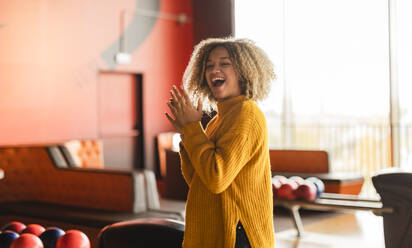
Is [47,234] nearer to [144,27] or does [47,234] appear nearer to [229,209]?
[229,209]

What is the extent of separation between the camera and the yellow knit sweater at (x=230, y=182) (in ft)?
4.31

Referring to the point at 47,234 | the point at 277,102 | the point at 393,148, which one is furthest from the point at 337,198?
the point at 277,102

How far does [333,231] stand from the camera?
5062 millimetres

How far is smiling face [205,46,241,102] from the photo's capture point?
149cm

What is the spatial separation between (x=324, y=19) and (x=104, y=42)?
3523 mm

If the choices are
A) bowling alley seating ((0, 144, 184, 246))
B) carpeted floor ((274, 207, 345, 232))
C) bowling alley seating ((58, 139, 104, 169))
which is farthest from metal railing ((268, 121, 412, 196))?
bowling alley seating ((0, 144, 184, 246))

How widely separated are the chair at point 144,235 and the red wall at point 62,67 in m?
5.38

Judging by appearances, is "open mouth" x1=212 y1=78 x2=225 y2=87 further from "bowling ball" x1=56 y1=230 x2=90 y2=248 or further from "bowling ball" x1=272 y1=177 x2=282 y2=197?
"bowling ball" x1=272 y1=177 x2=282 y2=197

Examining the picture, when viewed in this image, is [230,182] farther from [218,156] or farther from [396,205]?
[396,205]

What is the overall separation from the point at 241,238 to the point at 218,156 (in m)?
0.23

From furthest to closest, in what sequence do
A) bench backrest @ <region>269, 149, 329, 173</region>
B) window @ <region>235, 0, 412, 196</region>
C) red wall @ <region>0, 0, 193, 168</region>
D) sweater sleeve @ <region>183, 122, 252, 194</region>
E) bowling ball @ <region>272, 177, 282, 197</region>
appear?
window @ <region>235, 0, 412, 196</region>, red wall @ <region>0, 0, 193, 168</region>, bench backrest @ <region>269, 149, 329, 173</region>, bowling ball @ <region>272, 177, 282, 197</region>, sweater sleeve @ <region>183, 122, 252, 194</region>

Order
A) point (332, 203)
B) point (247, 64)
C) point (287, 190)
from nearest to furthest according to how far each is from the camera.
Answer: point (247, 64) → point (332, 203) → point (287, 190)

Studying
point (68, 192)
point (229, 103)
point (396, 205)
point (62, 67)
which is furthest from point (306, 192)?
point (62, 67)

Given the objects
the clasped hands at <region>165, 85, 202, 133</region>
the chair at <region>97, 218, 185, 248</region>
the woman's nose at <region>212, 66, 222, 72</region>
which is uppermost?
the woman's nose at <region>212, 66, 222, 72</region>
